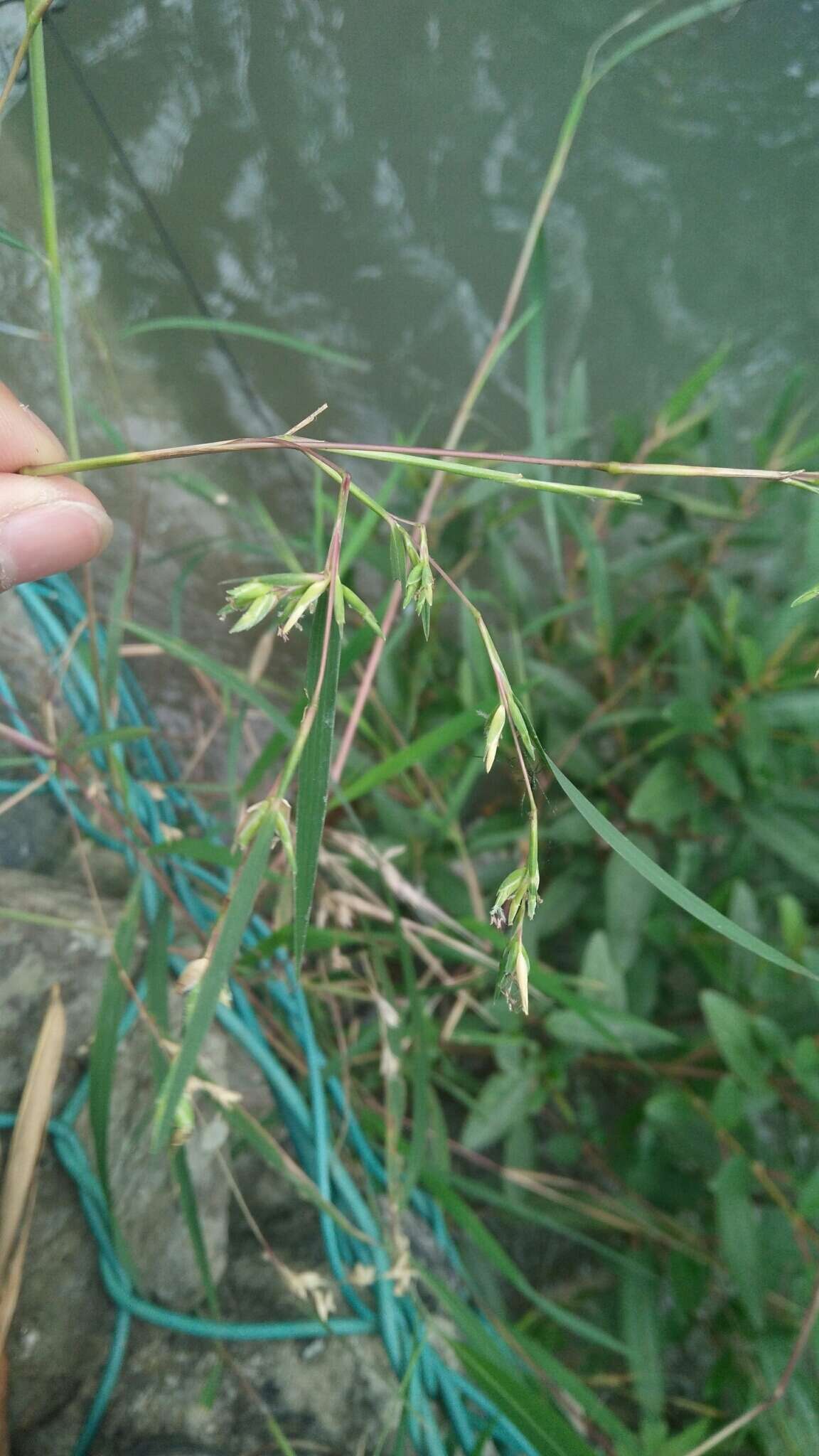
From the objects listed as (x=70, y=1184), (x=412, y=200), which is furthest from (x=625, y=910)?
(x=412, y=200)

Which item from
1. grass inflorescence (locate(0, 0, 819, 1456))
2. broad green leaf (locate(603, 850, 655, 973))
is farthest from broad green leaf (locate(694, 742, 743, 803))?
broad green leaf (locate(603, 850, 655, 973))

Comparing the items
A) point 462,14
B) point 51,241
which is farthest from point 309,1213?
point 462,14

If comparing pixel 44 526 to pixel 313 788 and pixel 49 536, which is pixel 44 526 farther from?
pixel 313 788

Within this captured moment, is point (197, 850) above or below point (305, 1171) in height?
above

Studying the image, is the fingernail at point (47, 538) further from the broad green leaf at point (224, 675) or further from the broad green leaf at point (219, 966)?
the broad green leaf at point (219, 966)

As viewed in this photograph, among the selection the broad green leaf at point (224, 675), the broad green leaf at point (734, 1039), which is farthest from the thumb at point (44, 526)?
the broad green leaf at point (734, 1039)

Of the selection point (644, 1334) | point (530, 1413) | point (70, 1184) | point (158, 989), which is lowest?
point (644, 1334)

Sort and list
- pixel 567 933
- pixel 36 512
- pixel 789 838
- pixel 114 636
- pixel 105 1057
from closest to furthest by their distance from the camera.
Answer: pixel 36 512 < pixel 105 1057 < pixel 114 636 < pixel 789 838 < pixel 567 933
